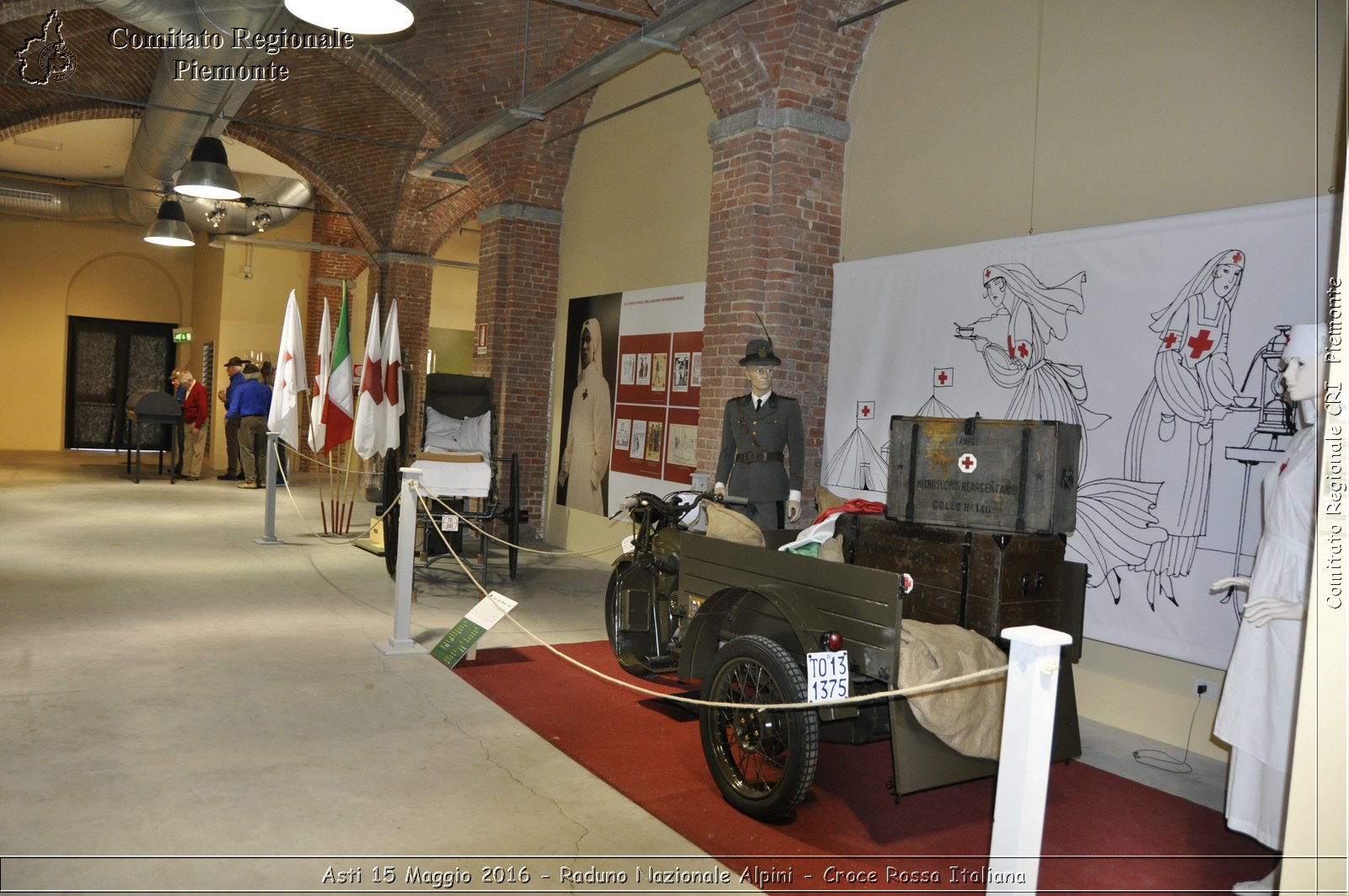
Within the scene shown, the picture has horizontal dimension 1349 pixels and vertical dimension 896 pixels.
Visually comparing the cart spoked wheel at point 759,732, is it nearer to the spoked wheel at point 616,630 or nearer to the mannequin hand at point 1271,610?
the spoked wheel at point 616,630

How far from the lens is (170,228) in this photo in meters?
12.3

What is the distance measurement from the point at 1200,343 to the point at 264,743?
4406 mm

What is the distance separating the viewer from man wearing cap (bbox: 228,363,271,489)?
43.7 ft

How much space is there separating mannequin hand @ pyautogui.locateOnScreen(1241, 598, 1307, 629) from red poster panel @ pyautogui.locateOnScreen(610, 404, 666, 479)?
5489 mm

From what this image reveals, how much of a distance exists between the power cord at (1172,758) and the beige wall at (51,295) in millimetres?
18688

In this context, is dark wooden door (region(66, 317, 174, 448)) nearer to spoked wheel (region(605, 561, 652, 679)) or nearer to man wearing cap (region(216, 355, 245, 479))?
man wearing cap (region(216, 355, 245, 479))

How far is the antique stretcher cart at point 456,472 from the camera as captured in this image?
7.49m

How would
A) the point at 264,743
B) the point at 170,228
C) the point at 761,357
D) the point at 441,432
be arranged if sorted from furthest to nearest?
the point at 170,228, the point at 441,432, the point at 761,357, the point at 264,743

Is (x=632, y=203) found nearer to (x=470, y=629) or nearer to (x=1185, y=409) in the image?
(x=470, y=629)

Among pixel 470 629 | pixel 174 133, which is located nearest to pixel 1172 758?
pixel 470 629

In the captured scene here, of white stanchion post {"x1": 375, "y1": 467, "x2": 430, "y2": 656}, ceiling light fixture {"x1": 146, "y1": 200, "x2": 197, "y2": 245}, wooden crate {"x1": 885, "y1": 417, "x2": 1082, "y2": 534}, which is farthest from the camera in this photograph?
ceiling light fixture {"x1": 146, "y1": 200, "x2": 197, "y2": 245}

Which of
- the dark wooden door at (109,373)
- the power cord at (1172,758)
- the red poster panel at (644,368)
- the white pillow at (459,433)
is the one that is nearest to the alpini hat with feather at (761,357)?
the red poster panel at (644,368)

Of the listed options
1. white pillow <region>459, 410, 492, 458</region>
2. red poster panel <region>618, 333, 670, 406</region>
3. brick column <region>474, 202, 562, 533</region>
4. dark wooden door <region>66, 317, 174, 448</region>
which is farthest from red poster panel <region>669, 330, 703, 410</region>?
dark wooden door <region>66, 317, 174, 448</region>

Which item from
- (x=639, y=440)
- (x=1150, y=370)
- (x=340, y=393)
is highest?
(x=1150, y=370)
